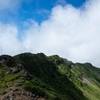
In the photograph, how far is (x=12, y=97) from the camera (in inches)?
5241

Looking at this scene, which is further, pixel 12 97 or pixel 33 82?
pixel 33 82

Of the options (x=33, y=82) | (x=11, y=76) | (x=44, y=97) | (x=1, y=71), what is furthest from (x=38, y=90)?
(x=1, y=71)

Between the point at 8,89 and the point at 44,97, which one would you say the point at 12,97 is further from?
the point at 44,97

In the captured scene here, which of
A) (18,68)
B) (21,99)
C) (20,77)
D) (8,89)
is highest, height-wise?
(18,68)

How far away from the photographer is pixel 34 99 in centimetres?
13550

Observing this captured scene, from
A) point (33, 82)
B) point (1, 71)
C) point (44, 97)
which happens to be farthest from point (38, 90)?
point (1, 71)

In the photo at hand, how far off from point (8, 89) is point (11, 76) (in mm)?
32864

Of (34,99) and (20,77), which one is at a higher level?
(20,77)

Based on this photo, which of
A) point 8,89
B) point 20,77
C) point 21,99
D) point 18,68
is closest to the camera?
point 21,99

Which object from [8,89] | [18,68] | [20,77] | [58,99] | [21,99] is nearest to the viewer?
[21,99]

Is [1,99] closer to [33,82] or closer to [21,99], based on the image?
[21,99]

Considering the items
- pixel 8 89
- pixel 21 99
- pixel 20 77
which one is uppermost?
pixel 20 77

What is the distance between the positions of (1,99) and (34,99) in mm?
21598

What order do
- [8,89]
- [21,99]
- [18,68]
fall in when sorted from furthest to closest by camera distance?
[18,68] → [8,89] → [21,99]
